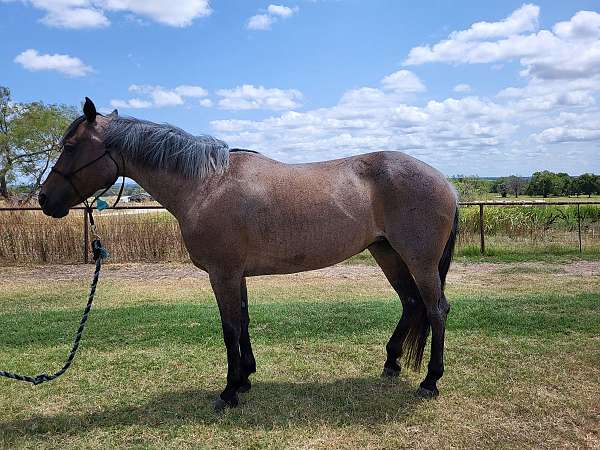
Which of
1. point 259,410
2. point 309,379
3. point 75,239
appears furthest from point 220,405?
point 75,239

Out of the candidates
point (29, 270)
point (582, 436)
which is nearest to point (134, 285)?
point (29, 270)

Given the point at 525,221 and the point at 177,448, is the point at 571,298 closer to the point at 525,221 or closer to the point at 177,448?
the point at 177,448

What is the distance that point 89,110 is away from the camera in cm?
366

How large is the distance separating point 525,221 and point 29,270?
1365 centimetres

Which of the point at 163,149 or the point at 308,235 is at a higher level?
the point at 163,149

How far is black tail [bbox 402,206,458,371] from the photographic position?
4117mm

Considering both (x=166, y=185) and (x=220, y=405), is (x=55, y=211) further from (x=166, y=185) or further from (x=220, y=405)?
(x=220, y=405)

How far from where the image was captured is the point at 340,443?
3.14 metres

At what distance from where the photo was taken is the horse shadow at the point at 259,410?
3.47m

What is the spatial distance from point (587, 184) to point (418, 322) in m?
25.8

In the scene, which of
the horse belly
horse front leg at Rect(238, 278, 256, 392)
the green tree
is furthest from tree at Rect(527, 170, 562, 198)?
horse front leg at Rect(238, 278, 256, 392)

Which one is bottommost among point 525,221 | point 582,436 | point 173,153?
point 582,436

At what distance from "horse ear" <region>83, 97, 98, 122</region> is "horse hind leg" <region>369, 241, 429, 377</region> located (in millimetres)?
2525

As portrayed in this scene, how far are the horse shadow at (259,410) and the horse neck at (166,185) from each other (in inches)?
60.1
